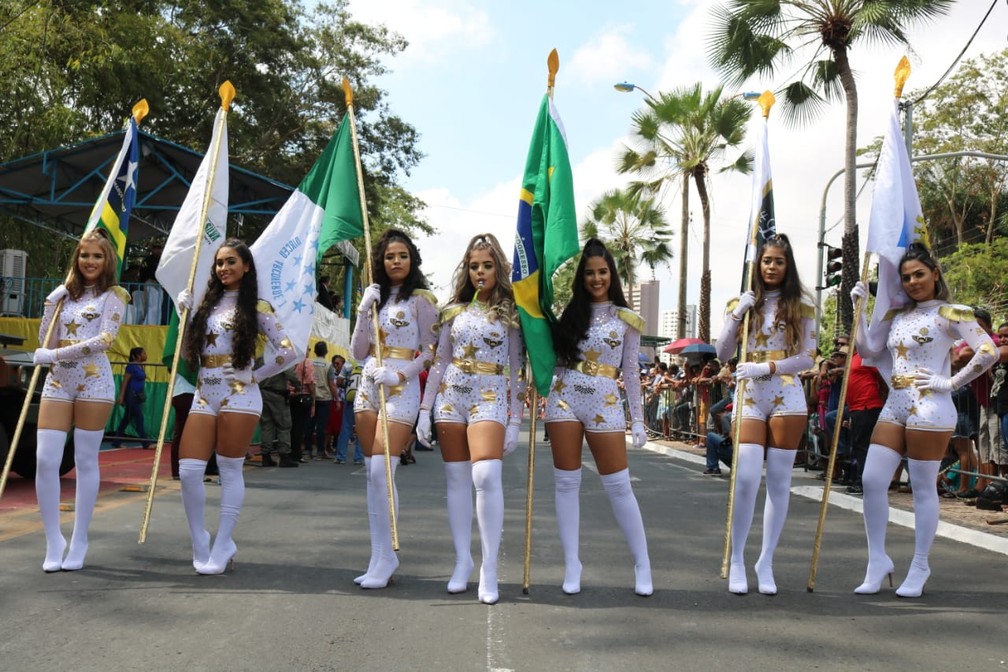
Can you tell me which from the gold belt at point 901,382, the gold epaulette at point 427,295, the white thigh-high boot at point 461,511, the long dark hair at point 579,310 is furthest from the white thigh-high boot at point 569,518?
the gold belt at point 901,382

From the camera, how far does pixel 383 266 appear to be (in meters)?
6.01

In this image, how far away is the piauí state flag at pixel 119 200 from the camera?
22.4 feet

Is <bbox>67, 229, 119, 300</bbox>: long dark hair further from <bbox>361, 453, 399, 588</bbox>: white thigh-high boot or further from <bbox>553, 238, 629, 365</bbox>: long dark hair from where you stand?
<bbox>553, 238, 629, 365</bbox>: long dark hair

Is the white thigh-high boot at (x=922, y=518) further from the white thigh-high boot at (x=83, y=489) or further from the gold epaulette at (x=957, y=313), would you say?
the white thigh-high boot at (x=83, y=489)

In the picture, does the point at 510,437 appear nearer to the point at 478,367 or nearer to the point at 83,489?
the point at 478,367

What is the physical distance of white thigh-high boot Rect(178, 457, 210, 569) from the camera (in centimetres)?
597

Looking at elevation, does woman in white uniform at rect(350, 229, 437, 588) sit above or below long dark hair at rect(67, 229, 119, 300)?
below

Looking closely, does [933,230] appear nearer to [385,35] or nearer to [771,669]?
[385,35]

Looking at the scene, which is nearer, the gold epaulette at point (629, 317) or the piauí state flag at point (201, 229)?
the gold epaulette at point (629, 317)

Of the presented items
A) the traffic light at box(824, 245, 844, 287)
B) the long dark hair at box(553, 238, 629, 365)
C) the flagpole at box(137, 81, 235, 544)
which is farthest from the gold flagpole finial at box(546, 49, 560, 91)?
the traffic light at box(824, 245, 844, 287)

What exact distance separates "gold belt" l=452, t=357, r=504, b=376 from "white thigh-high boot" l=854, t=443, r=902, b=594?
229cm

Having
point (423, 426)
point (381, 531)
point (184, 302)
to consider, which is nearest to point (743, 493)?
point (423, 426)

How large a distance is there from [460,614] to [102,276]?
3.28m

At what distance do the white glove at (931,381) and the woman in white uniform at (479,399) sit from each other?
235 cm
